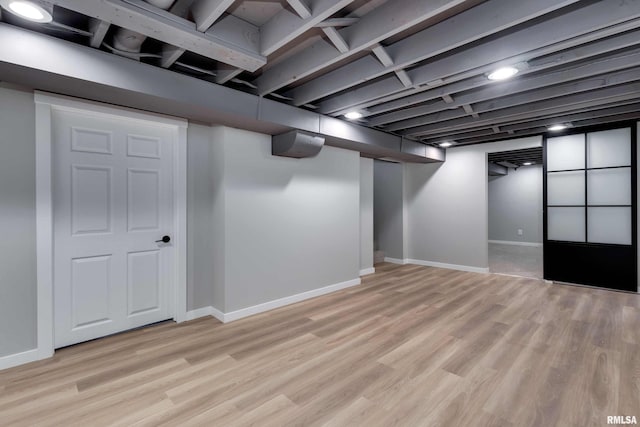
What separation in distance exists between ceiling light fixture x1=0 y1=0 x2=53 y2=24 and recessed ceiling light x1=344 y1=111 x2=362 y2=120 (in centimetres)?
268

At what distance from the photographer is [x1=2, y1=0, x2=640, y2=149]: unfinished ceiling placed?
1.80 meters

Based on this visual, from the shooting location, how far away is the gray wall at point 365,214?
17.6 feet

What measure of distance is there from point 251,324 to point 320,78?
8.55 feet

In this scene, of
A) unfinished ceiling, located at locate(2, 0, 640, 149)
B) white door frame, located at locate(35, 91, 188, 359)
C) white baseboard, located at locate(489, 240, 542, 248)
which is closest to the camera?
unfinished ceiling, located at locate(2, 0, 640, 149)

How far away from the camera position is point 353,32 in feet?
6.93

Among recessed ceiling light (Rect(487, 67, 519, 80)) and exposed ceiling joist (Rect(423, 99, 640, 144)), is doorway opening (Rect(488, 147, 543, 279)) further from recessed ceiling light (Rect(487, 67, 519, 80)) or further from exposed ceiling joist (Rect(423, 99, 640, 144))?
recessed ceiling light (Rect(487, 67, 519, 80))

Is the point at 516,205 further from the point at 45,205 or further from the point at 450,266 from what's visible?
the point at 45,205

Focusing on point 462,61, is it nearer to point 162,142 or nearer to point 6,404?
point 162,142

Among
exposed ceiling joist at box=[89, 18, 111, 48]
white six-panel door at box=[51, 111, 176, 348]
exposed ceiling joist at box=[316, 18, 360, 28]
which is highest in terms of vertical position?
exposed ceiling joist at box=[316, 18, 360, 28]

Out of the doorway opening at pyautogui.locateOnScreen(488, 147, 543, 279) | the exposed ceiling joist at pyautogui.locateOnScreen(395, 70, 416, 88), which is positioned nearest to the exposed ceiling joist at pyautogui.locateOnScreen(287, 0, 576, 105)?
the exposed ceiling joist at pyautogui.locateOnScreen(395, 70, 416, 88)

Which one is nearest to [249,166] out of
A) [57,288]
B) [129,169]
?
[129,169]

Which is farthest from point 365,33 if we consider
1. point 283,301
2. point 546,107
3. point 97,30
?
→ point 283,301

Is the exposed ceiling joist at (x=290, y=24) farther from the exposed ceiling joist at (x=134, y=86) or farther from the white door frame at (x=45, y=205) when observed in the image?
the white door frame at (x=45, y=205)

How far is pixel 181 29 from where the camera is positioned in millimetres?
1841
